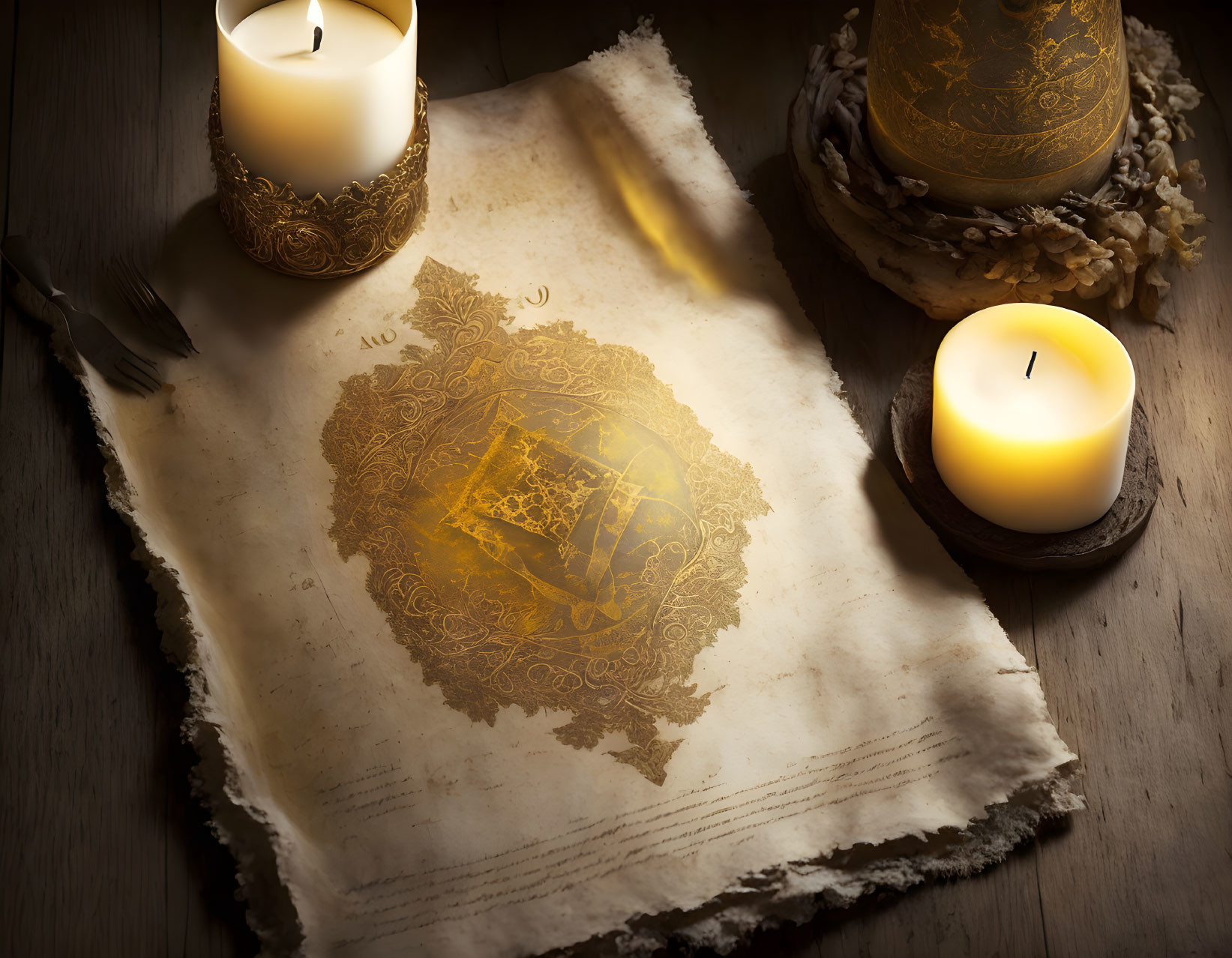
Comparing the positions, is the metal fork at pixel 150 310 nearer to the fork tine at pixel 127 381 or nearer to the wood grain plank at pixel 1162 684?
the fork tine at pixel 127 381

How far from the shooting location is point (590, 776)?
0.71 meters

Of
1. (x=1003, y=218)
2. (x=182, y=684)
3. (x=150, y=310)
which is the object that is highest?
(x=1003, y=218)

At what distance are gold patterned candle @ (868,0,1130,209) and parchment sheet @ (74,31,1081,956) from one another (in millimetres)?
151

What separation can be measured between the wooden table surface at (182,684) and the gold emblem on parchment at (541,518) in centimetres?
15

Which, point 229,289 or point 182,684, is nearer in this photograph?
point 182,684

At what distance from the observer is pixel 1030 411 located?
0.75 metres

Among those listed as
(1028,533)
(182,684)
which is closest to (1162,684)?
(1028,533)

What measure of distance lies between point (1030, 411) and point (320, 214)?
1.65 feet

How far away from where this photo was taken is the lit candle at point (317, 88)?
2.54 feet

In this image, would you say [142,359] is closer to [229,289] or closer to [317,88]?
[229,289]

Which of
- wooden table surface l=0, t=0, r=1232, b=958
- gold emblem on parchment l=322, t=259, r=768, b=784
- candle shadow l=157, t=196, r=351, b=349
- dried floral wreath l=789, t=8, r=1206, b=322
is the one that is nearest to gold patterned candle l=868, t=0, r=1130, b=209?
dried floral wreath l=789, t=8, r=1206, b=322

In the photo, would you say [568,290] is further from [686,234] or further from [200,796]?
[200,796]

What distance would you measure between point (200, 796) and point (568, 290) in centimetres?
44

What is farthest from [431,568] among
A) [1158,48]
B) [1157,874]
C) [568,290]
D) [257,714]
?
[1158,48]
